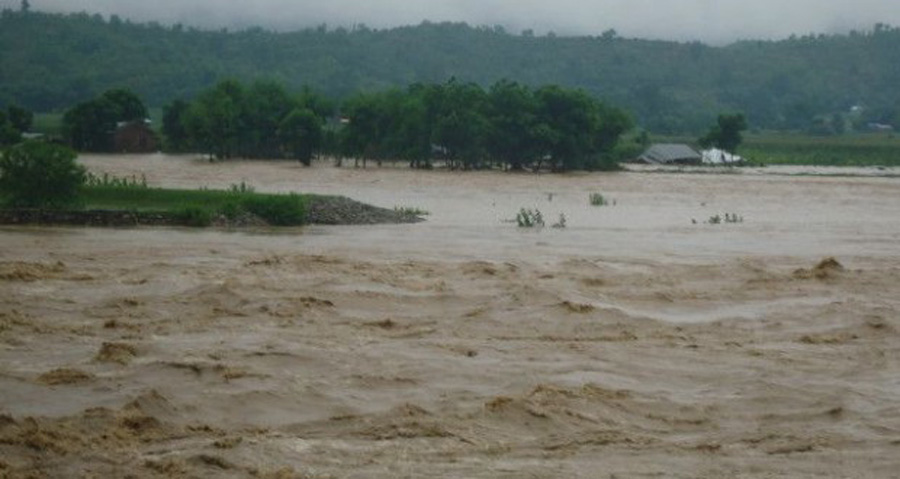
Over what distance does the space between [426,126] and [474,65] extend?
112m

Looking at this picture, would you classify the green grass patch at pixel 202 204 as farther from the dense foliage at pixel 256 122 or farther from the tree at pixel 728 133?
the tree at pixel 728 133

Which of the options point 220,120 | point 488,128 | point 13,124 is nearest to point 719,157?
point 488,128

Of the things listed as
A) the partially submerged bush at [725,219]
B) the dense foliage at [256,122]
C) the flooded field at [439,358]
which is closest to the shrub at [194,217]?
the flooded field at [439,358]

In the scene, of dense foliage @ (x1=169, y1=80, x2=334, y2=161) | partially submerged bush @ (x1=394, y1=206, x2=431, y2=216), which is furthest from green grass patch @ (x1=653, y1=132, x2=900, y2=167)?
partially submerged bush @ (x1=394, y1=206, x2=431, y2=216)

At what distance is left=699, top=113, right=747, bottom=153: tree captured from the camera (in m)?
79.9

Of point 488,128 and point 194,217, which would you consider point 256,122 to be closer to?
point 488,128

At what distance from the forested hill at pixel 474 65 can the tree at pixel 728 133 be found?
4668 cm

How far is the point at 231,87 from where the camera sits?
255 ft

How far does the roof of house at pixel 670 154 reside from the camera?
79625 millimetres

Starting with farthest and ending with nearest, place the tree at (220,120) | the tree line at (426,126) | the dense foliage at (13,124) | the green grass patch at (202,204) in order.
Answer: the tree at (220,120), the dense foliage at (13,124), the tree line at (426,126), the green grass patch at (202,204)

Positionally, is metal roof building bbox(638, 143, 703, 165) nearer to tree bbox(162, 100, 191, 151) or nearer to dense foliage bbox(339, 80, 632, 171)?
dense foliage bbox(339, 80, 632, 171)

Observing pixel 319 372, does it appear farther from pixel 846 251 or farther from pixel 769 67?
pixel 769 67

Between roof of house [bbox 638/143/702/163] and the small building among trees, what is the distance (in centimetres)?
3069

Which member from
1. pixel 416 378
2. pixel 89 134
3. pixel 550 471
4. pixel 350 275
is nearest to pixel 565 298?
pixel 350 275
